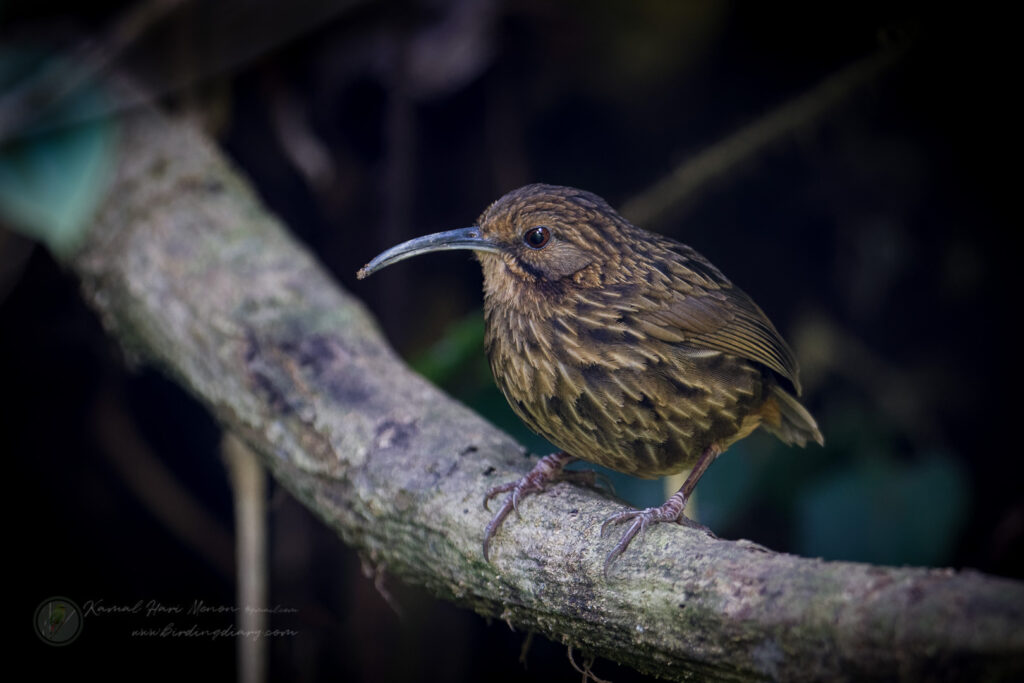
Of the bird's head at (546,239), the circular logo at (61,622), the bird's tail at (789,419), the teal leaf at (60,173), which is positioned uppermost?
the teal leaf at (60,173)

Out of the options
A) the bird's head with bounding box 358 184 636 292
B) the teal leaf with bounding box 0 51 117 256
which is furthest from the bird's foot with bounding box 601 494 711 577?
the teal leaf with bounding box 0 51 117 256

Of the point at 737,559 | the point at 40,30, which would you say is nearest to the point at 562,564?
the point at 737,559

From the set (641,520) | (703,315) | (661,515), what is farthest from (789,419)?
(641,520)

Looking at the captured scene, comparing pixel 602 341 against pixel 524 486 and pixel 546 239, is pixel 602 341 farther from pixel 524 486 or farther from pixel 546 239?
pixel 524 486

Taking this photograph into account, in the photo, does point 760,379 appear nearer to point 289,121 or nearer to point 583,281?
point 583,281

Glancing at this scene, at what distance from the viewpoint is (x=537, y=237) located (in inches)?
85.9

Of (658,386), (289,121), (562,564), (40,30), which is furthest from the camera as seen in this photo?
(289,121)

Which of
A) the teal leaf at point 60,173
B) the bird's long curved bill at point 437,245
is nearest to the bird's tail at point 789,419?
the bird's long curved bill at point 437,245

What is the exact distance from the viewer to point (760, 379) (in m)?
2.38

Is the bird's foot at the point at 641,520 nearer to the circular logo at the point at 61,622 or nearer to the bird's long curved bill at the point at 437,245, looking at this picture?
the bird's long curved bill at the point at 437,245

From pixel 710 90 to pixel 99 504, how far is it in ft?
11.3

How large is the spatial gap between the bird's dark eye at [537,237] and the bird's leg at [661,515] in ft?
2.22

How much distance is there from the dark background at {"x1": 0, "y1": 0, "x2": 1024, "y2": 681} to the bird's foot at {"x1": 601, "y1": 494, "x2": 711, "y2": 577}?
143 centimetres

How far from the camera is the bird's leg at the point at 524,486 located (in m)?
2.11
